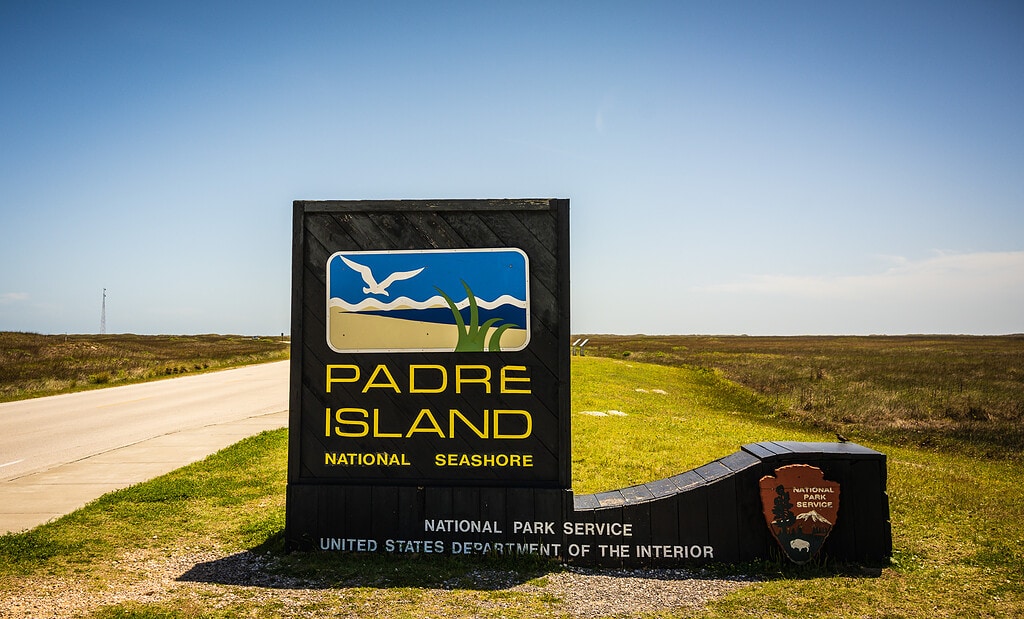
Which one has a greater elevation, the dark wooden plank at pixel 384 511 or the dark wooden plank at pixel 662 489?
the dark wooden plank at pixel 662 489

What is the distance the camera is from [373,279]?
6.14 m

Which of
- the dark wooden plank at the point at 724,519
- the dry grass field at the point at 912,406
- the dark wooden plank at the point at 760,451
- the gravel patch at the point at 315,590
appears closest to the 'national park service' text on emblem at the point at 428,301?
the gravel patch at the point at 315,590

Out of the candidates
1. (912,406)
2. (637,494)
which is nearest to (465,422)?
(637,494)

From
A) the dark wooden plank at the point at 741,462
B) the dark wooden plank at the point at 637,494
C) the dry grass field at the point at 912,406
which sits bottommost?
the dry grass field at the point at 912,406

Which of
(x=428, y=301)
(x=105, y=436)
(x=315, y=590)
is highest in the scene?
(x=428, y=301)

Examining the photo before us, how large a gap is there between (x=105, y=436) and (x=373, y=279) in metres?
9.87

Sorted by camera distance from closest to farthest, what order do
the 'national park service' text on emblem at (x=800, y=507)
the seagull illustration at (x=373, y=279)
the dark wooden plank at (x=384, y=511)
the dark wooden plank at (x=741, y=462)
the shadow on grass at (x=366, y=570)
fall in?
the shadow on grass at (x=366, y=570), the 'national park service' text on emblem at (x=800, y=507), the dark wooden plank at (x=741, y=462), the dark wooden plank at (x=384, y=511), the seagull illustration at (x=373, y=279)

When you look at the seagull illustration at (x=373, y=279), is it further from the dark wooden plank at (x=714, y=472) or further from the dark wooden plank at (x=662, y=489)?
→ the dark wooden plank at (x=714, y=472)

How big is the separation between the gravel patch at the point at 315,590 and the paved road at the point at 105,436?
239 centimetres

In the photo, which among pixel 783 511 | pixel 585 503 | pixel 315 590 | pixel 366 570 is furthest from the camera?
pixel 585 503

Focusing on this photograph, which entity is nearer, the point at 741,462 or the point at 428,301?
the point at 741,462

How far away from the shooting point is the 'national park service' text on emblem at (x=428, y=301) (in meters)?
5.99

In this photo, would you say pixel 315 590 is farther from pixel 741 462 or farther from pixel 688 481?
pixel 741 462

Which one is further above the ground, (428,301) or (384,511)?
(428,301)
